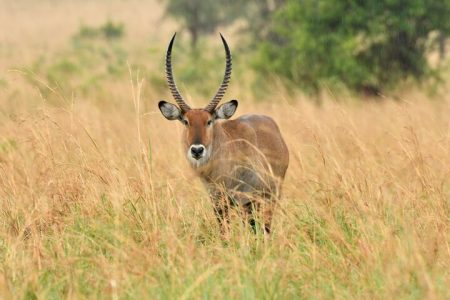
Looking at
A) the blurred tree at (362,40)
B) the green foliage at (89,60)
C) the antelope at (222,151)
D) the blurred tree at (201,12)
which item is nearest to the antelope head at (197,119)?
the antelope at (222,151)

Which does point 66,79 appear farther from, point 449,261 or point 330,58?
point 449,261

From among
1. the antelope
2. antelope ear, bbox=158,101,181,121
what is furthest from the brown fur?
antelope ear, bbox=158,101,181,121

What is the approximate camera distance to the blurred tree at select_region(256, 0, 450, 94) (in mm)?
13812

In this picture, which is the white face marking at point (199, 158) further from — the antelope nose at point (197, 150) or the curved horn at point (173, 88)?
the curved horn at point (173, 88)

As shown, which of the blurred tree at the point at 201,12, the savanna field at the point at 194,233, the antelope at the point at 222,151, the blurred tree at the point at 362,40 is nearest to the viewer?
the savanna field at the point at 194,233

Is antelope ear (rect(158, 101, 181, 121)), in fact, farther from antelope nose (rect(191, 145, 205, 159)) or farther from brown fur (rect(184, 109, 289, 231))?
antelope nose (rect(191, 145, 205, 159))

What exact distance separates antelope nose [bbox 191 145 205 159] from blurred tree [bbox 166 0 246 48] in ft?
97.7

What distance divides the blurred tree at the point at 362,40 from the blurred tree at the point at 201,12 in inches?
812

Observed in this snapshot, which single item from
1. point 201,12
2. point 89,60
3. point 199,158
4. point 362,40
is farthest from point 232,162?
point 201,12

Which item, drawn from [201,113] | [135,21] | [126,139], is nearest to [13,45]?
[135,21]

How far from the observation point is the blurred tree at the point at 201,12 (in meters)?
36.2

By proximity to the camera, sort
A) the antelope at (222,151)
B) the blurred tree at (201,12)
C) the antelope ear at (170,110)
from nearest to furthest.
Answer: the antelope at (222,151) < the antelope ear at (170,110) < the blurred tree at (201,12)

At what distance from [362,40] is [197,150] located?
9393mm

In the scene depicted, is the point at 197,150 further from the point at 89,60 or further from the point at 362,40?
the point at 89,60
